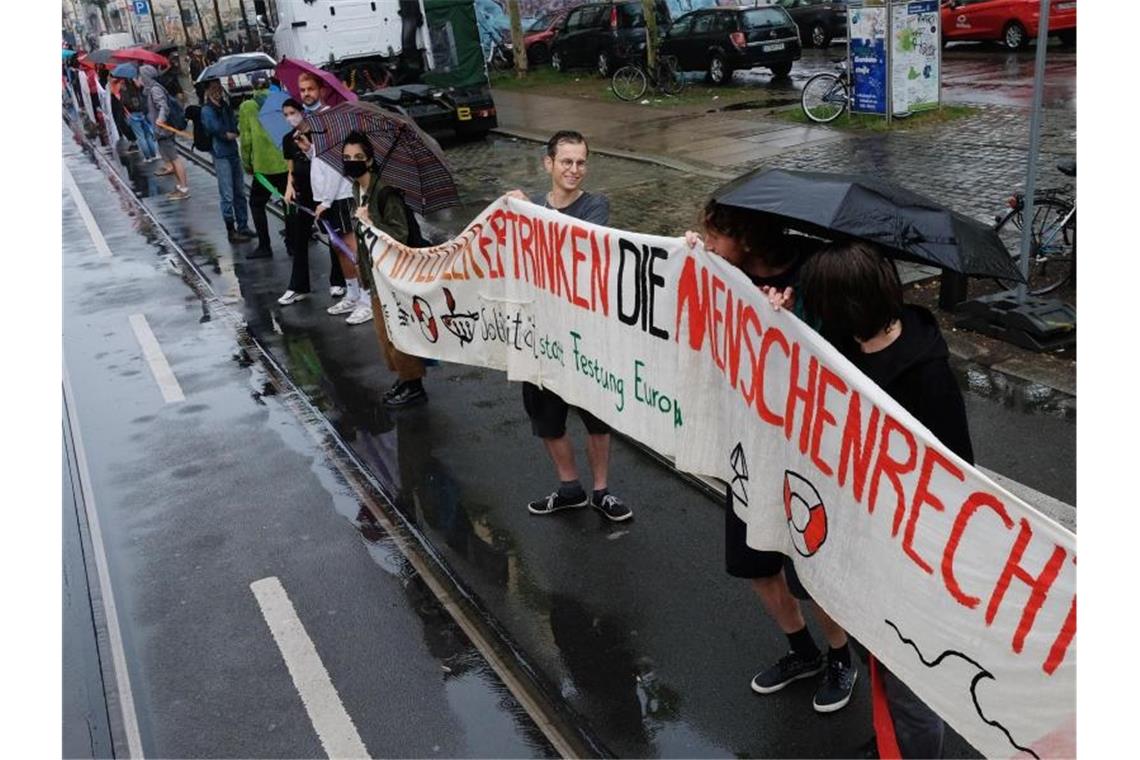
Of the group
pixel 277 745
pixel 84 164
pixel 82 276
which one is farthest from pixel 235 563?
pixel 84 164

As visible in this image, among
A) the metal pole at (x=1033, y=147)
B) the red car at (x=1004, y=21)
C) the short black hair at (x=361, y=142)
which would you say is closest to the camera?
the metal pole at (x=1033, y=147)

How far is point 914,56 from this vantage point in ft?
51.6

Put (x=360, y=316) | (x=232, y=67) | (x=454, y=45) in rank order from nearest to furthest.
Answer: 1. (x=360, y=316)
2. (x=232, y=67)
3. (x=454, y=45)

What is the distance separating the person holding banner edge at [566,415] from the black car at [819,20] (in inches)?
948

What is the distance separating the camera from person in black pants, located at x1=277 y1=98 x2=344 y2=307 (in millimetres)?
9555

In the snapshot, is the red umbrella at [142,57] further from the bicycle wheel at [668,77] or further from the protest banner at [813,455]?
the protest banner at [813,455]

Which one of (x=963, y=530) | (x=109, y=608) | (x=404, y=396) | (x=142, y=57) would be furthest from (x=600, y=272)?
(x=142, y=57)

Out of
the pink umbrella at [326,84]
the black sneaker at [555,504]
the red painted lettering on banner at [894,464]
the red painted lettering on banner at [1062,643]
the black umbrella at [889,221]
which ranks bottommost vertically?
the black sneaker at [555,504]

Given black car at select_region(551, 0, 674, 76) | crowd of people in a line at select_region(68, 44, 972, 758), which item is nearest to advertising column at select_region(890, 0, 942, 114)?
black car at select_region(551, 0, 674, 76)

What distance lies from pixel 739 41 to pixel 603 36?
19.3 ft

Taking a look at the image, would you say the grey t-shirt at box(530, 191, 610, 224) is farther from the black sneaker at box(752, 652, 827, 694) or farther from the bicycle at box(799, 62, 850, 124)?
the bicycle at box(799, 62, 850, 124)

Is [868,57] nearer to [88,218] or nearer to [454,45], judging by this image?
[454,45]

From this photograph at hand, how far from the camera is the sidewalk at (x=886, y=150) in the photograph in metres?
10.4

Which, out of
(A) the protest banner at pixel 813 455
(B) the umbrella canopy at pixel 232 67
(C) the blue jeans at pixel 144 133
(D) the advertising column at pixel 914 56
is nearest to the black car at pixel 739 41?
(D) the advertising column at pixel 914 56
